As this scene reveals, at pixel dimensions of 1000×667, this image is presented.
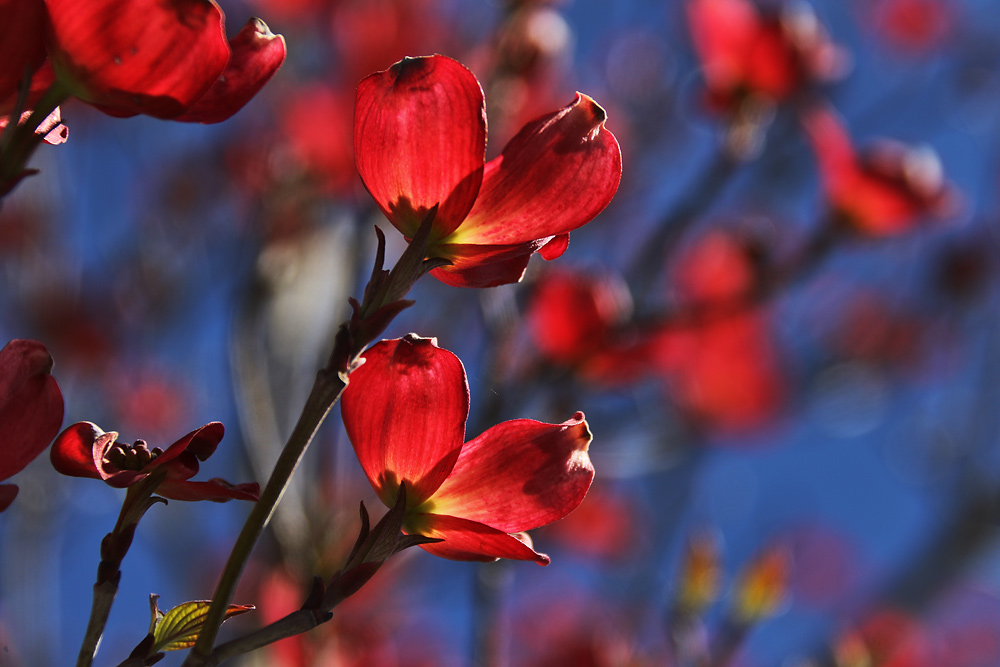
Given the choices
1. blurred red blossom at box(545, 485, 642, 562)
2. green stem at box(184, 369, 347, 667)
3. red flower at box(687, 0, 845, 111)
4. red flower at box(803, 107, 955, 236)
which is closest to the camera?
green stem at box(184, 369, 347, 667)

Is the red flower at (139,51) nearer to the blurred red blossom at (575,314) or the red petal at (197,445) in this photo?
the red petal at (197,445)

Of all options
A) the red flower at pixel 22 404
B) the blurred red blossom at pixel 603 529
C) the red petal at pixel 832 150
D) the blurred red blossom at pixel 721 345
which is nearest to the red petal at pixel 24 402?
the red flower at pixel 22 404

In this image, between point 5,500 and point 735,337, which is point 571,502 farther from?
point 735,337

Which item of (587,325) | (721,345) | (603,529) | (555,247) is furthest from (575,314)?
(721,345)

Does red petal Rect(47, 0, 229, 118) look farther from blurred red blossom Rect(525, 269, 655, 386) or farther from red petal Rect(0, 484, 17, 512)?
blurred red blossom Rect(525, 269, 655, 386)

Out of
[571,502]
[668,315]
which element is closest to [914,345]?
[668,315]

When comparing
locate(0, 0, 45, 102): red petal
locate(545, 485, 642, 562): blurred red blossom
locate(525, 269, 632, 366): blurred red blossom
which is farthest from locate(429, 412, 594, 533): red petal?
locate(545, 485, 642, 562): blurred red blossom
